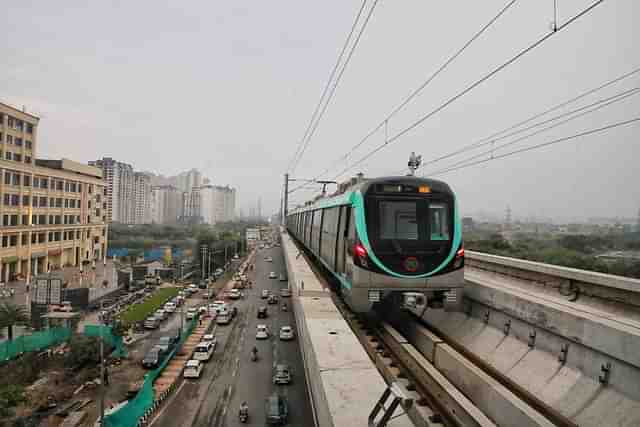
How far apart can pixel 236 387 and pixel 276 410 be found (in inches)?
127

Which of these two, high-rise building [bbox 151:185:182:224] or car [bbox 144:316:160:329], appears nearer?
car [bbox 144:316:160:329]

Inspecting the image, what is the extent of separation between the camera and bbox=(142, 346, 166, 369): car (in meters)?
17.0

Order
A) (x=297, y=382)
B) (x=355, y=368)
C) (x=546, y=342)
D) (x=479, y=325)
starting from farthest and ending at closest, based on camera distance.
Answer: (x=297, y=382) < (x=479, y=325) < (x=546, y=342) < (x=355, y=368)

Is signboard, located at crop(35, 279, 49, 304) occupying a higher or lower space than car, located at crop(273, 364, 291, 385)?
Answer: higher

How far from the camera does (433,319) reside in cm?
866

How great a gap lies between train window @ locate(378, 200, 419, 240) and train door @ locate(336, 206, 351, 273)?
38.1 inches

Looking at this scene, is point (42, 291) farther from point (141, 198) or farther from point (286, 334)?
point (141, 198)

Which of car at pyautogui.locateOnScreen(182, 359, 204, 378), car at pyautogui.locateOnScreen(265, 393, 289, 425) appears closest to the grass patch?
car at pyautogui.locateOnScreen(182, 359, 204, 378)

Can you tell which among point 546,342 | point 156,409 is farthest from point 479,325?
point 156,409

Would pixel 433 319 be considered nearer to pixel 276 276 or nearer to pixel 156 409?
pixel 156 409

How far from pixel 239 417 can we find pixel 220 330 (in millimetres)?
10758

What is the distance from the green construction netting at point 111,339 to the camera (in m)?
19.1

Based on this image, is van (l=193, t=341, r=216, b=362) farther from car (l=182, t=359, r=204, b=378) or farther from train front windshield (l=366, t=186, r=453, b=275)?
train front windshield (l=366, t=186, r=453, b=275)

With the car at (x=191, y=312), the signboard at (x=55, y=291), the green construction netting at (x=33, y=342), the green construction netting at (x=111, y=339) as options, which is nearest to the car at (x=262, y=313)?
the car at (x=191, y=312)
